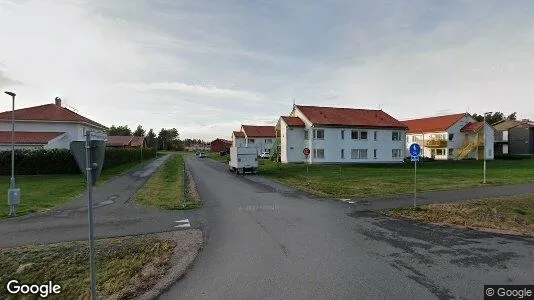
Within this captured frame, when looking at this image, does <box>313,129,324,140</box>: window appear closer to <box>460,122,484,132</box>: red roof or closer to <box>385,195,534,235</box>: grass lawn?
<box>385,195,534,235</box>: grass lawn

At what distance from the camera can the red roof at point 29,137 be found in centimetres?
3510

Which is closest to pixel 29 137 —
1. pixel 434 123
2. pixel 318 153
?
pixel 318 153

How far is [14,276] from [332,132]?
135 feet

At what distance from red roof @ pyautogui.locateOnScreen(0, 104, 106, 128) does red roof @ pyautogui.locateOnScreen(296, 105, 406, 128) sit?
2814cm

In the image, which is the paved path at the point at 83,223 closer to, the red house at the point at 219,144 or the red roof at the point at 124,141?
Answer: the red roof at the point at 124,141

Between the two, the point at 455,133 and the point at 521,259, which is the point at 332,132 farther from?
the point at 521,259

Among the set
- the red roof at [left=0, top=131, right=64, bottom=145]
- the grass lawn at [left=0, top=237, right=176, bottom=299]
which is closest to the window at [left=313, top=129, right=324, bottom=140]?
the red roof at [left=0, top=131, right=64, bottom=145]

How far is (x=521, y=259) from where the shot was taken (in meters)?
7.66

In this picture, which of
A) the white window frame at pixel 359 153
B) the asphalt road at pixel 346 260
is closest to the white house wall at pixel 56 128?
the white window frame at pixel 359 153

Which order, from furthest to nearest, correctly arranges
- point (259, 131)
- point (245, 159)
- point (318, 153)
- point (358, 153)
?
point (259, 131), point (358, 153), point (318, 153), point (245, 159)

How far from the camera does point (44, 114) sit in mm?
40219

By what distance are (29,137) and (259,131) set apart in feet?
167

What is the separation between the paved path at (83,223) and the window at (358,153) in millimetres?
35609

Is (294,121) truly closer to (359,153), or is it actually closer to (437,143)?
(359,153)
